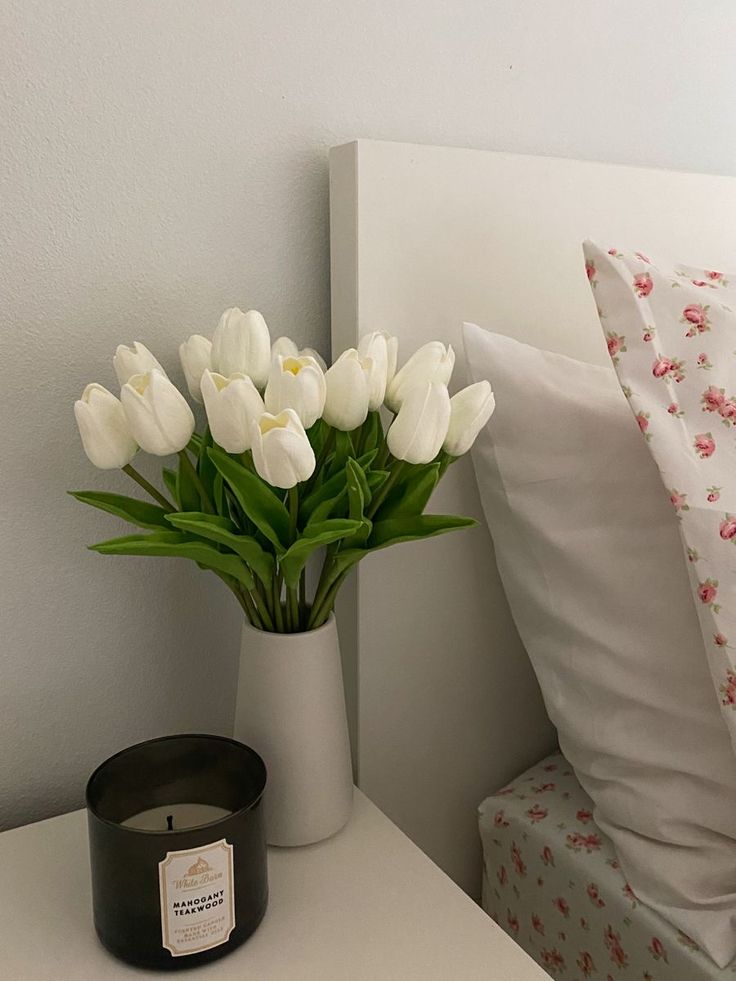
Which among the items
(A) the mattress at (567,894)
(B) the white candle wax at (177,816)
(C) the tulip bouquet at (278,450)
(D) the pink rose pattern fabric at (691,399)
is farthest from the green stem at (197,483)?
Result: (A) the mattress at (567,894)

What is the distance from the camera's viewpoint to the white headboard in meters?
0.83

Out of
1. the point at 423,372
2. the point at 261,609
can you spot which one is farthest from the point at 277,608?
the point at 423,372

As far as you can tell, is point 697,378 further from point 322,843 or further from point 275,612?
point 322,843

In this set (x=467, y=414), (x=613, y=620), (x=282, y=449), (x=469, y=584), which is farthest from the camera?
(x=469, y=584)

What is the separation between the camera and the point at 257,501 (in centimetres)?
65

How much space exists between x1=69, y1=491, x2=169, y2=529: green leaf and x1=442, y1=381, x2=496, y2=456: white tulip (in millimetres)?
227

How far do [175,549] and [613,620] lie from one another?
1.29 feet

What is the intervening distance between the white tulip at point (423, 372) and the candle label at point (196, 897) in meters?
0.35

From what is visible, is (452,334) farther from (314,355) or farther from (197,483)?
(197,483)

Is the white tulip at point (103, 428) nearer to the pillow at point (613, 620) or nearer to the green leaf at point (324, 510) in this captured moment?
the green leaf at point (324, 510)

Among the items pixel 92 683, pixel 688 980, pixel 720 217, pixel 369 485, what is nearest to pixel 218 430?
pixel 369 485

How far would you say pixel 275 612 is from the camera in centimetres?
72

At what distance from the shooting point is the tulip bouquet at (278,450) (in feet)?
2.01

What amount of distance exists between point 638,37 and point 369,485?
0.73m
